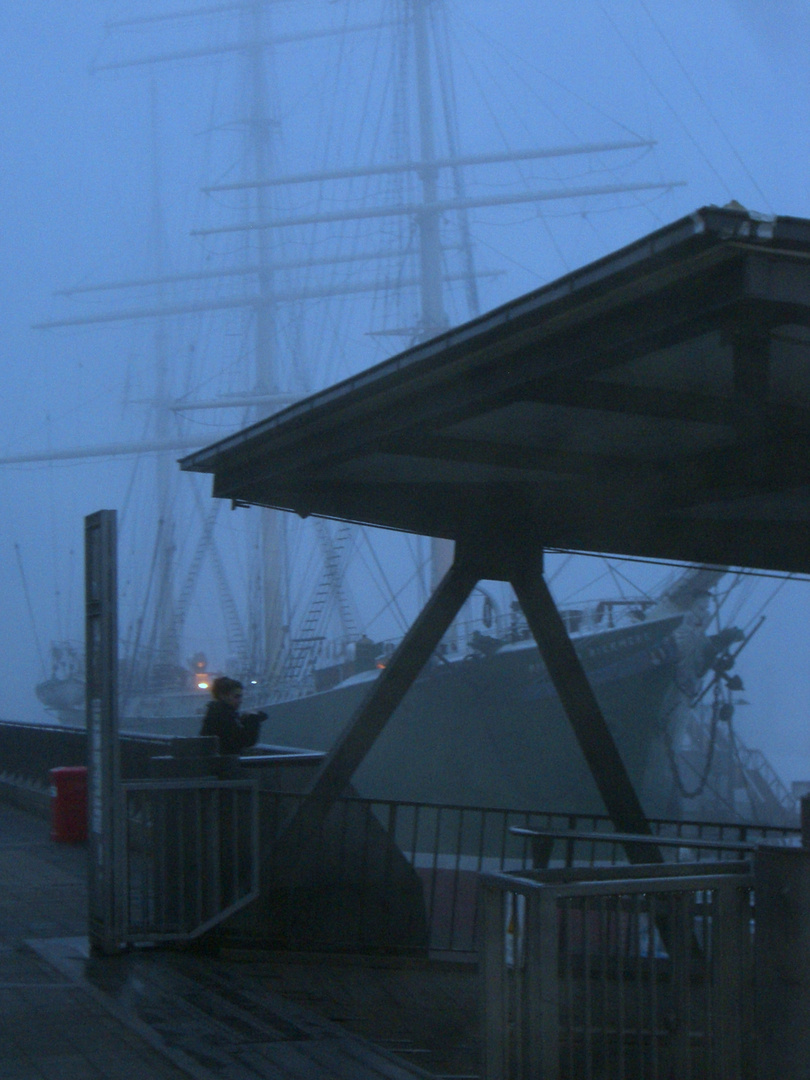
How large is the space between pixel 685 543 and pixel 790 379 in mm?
4609

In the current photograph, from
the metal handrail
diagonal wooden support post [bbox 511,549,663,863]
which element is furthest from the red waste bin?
the metal handrail

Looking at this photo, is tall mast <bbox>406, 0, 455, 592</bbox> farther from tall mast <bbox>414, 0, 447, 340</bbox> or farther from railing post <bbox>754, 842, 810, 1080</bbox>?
railing post <bbox>754, 842, 810, 1080</bbox>

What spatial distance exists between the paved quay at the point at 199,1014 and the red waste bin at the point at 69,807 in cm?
381

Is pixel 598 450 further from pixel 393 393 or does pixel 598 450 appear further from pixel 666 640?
pixel 666 640

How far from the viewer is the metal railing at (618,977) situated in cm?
458

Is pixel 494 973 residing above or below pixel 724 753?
above

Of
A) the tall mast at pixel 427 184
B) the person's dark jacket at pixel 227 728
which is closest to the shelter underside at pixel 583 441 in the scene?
the person's dark jacket at pixel 227 728

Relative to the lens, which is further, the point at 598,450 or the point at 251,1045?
the point at 598,450

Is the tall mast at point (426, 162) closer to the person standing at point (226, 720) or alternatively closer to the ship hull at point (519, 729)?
the ship hull at point (519, 729)

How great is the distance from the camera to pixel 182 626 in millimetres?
64938

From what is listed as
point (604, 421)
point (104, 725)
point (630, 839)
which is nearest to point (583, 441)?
point (604, 421)

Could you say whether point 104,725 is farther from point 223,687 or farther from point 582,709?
point 582,709

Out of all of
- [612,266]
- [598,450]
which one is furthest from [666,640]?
[612,266]

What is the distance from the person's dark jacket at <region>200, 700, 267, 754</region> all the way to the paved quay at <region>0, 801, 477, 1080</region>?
1.64 meters
